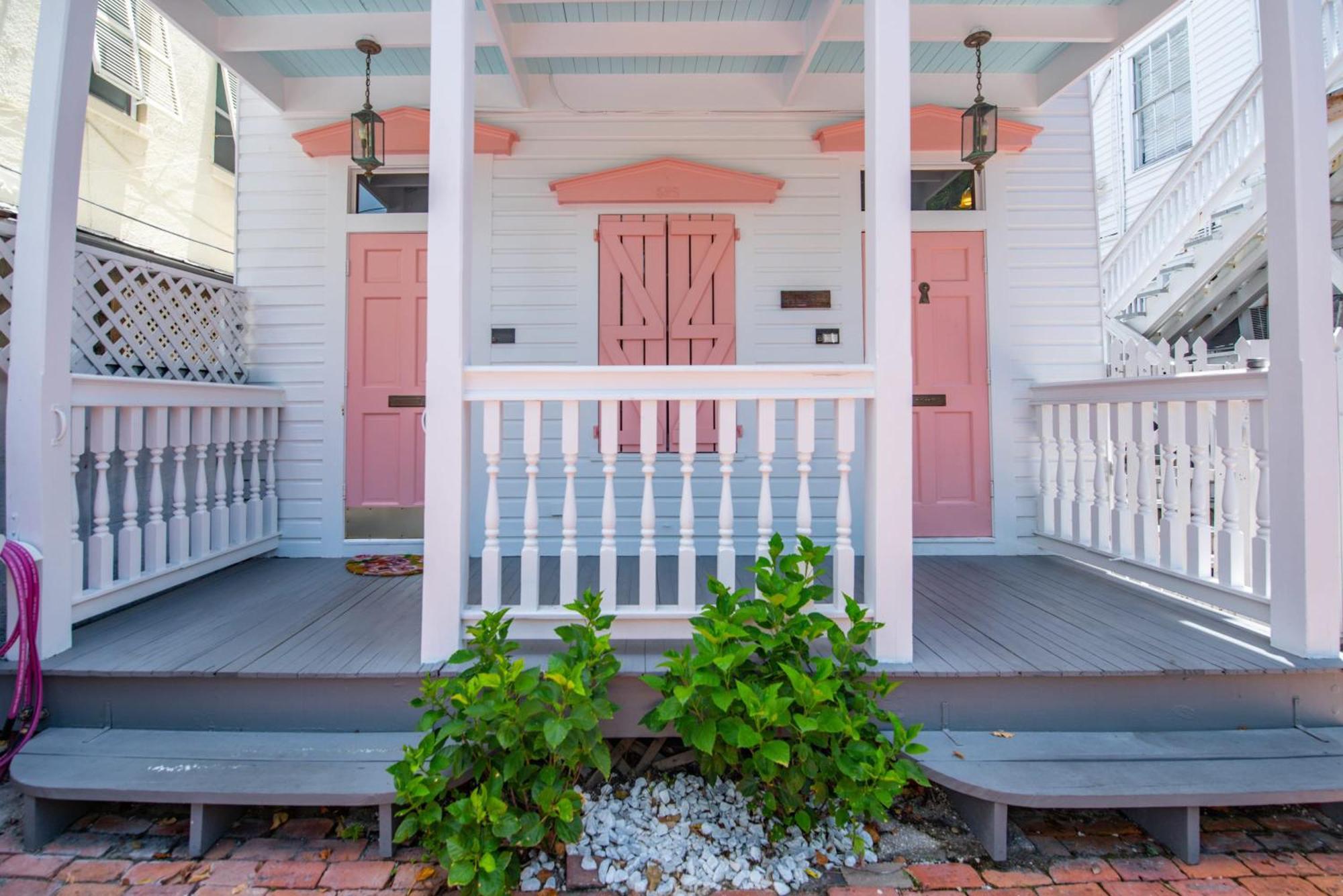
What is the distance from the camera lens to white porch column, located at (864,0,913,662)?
2.34 m

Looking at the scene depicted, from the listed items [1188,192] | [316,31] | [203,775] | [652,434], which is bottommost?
[203,775]

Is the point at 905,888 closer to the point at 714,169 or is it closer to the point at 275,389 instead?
the point at 714,169

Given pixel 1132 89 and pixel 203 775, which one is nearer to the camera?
pixel 203 775

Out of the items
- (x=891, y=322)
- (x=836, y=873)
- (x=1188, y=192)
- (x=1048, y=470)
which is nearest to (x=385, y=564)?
(x=836, y=873)

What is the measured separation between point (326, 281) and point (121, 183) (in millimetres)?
2829

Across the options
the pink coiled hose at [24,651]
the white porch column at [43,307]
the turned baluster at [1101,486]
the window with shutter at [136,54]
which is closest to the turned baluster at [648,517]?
the pink coiled hose at [24,651]

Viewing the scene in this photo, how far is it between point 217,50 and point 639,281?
2.57 m

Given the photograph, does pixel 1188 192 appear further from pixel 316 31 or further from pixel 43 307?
pixel 43 307

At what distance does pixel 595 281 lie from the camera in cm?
423

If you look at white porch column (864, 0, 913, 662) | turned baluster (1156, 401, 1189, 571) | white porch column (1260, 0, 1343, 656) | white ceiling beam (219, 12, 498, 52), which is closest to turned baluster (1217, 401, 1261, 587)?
turned baluster (1156, 401, 1189, 571)

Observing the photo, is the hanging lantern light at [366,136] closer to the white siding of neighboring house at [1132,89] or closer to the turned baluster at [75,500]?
the turned baluster at [75,500]

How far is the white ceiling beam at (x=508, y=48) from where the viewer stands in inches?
129

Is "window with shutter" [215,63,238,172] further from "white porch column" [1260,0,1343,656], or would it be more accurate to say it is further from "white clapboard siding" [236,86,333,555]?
"white porch column" [1260,0,1343,656]

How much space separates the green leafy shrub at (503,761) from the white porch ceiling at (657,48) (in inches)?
121
